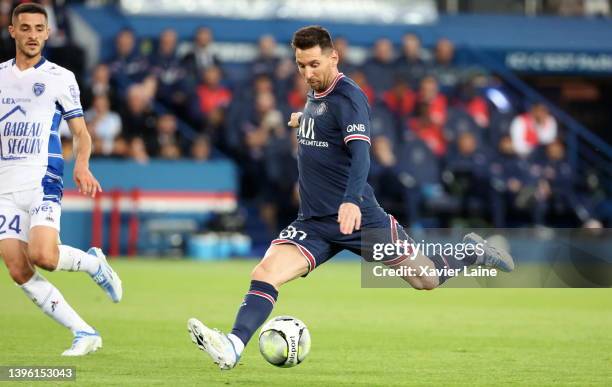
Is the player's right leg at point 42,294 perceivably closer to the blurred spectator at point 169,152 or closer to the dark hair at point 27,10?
the dark hair at point 27,10

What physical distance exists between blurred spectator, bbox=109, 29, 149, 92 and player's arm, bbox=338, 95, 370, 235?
44.7 ft

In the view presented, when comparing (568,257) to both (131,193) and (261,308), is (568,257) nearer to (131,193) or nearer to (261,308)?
(131,193)

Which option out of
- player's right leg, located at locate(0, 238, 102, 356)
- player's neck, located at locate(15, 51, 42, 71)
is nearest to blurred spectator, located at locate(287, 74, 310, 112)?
player's neck, located at locate(15, 51, 42, 71)

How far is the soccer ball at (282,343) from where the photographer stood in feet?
26.7

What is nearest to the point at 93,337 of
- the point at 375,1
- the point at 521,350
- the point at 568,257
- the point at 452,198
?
the point at 521,350

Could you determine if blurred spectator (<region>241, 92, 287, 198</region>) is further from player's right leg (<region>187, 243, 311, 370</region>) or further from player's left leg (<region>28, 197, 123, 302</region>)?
player's right leg (<region>187, 243, 311, 370</region>)

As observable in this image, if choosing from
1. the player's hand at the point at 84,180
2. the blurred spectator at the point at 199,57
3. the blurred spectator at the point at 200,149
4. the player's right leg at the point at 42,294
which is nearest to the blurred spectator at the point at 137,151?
the blurred spectator at the point at 200,149

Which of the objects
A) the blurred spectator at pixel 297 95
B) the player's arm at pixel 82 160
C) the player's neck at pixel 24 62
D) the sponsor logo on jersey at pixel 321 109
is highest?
the player's neck at pixel 24 62

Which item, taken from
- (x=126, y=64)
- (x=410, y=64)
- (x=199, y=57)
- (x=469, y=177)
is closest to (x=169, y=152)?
(x=126, y=64)

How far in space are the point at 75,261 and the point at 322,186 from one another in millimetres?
2002

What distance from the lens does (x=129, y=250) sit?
20.9 m

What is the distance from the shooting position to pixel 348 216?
25.5 ft

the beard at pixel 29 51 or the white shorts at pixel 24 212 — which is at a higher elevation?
the beard at pixel 29 51

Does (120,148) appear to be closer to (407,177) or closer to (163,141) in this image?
(163,141)
